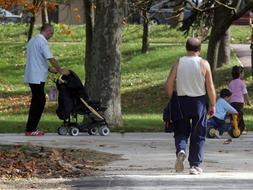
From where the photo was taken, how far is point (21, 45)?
39.4m

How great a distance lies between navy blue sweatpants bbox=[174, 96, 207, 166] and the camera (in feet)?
29.5

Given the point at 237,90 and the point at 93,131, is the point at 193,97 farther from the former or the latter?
the point at 237,90

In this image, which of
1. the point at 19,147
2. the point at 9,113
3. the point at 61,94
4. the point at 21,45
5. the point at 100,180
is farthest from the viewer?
the point at 21,45

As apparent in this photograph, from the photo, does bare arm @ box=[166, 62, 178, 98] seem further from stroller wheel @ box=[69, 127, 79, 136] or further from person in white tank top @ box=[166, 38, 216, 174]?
stroller wheel @ box=[69, 127, 79, 136]

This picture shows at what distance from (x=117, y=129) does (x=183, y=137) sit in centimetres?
567

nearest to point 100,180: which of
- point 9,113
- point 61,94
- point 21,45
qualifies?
point 61,94

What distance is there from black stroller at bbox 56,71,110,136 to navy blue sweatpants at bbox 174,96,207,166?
174 inches

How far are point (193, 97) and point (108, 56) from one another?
5788mm

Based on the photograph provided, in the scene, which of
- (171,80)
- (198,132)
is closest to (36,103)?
(171,80)

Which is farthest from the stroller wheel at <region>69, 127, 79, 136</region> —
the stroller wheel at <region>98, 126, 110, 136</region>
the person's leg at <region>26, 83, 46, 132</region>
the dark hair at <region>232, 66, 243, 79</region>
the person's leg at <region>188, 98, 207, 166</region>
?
the person's leg at <region>188, 98, 207, 166</region>

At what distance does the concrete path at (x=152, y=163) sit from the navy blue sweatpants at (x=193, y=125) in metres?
0.28

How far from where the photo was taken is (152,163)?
408 inches

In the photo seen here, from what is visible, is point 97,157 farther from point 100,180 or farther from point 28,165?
point 100,180

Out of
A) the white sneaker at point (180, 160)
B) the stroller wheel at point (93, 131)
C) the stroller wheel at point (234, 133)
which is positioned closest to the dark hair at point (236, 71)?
the stroller wheel at point (234, 133)
